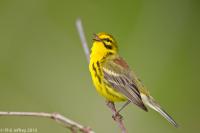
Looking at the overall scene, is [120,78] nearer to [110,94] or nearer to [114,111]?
[110,94]

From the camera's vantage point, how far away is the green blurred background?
802 centimetres

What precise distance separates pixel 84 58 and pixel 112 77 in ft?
7.71

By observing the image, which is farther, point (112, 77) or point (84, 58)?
point (84, 58)

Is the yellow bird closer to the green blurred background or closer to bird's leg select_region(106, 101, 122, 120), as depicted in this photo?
bird's leg select_region(106, 101, 122, 120)

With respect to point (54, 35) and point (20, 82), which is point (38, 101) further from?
point (54, 35)

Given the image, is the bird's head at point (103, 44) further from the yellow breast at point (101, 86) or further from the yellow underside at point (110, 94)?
the yellow underside at point (110, 94)

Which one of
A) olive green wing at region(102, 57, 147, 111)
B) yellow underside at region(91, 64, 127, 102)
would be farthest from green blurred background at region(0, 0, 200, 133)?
yellow underside at region(91, 64, 127, 102)

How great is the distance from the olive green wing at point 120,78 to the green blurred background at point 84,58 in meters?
0.87

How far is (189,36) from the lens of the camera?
9422 millimetres

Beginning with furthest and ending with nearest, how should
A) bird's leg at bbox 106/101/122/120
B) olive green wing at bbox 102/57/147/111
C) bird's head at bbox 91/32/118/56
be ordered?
bird's head at bbox 91/32/118/56 < olive green wing at bbox 102/57/147/111 < bird's leg at bbox 106/101/122/120

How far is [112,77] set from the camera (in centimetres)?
661

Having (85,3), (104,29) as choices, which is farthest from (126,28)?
(85,3)

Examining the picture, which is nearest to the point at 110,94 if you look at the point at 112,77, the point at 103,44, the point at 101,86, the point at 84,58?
the point at 101,86

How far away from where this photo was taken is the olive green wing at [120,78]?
635 cm
